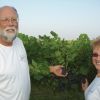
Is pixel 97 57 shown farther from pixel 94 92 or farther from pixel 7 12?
pixel 7 12

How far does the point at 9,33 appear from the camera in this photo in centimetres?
491

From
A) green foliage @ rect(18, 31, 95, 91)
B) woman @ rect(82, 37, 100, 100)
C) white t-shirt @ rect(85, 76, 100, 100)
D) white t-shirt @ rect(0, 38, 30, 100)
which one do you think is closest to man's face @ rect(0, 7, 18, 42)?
white t-shirt @ rect(0, 38, 30, 100)

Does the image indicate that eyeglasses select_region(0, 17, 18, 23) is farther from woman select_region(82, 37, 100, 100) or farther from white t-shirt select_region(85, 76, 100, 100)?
white t-shirt select_region(85, 76, 100, 100)

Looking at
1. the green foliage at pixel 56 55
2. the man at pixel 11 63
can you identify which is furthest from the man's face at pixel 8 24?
the green foliage at pixel 56 55

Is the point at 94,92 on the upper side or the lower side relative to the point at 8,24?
lower

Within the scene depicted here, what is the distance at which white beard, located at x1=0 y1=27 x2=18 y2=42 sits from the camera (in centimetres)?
492

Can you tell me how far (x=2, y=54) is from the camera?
4.90 metres

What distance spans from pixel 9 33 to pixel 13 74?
1.61 feet

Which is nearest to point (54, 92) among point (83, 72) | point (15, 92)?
point (83, 72)

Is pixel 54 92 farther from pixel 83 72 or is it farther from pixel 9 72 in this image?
pixel 9 72

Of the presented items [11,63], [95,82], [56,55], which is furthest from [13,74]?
[56,55]

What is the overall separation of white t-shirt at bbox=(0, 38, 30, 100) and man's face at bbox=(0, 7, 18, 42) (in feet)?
0.47

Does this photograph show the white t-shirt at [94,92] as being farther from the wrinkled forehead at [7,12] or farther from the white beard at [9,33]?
the wrinkled forehead at [7,12]

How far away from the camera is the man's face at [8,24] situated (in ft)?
16.2
